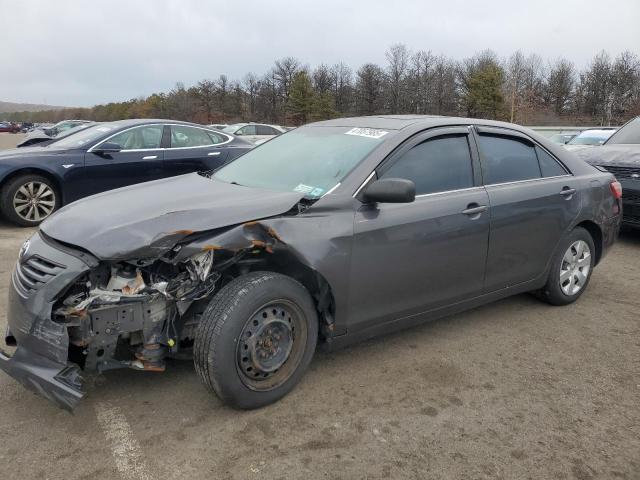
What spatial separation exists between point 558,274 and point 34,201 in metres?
6.62

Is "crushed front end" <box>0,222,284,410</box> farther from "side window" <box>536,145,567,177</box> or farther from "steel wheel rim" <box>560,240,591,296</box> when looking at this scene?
"steel wheel rim" <box>560,240,591,296</box>

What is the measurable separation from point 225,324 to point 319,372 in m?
0.94

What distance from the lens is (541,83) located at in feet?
206

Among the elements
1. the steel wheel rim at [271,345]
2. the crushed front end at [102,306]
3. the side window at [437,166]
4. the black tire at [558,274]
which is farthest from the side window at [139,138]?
the black tire at [558,274]

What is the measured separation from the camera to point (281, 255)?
2955mm

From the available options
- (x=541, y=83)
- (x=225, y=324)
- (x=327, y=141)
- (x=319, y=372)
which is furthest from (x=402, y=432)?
(x=541, y=83)

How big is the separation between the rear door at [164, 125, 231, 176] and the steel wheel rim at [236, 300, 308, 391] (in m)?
5.38

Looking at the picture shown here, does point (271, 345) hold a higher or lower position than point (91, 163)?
lower

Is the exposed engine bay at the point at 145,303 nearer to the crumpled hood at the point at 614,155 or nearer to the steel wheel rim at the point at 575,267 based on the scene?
the steel wheel rim at the point at 575,267

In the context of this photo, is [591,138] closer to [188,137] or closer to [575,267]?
[575,267]

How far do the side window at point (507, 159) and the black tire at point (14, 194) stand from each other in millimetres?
5936

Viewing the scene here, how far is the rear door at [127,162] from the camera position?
729 centimetres

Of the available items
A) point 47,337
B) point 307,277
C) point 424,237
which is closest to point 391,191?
point 424,237

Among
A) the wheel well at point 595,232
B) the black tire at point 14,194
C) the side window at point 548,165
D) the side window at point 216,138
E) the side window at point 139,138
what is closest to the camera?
the side window at point 548,165
